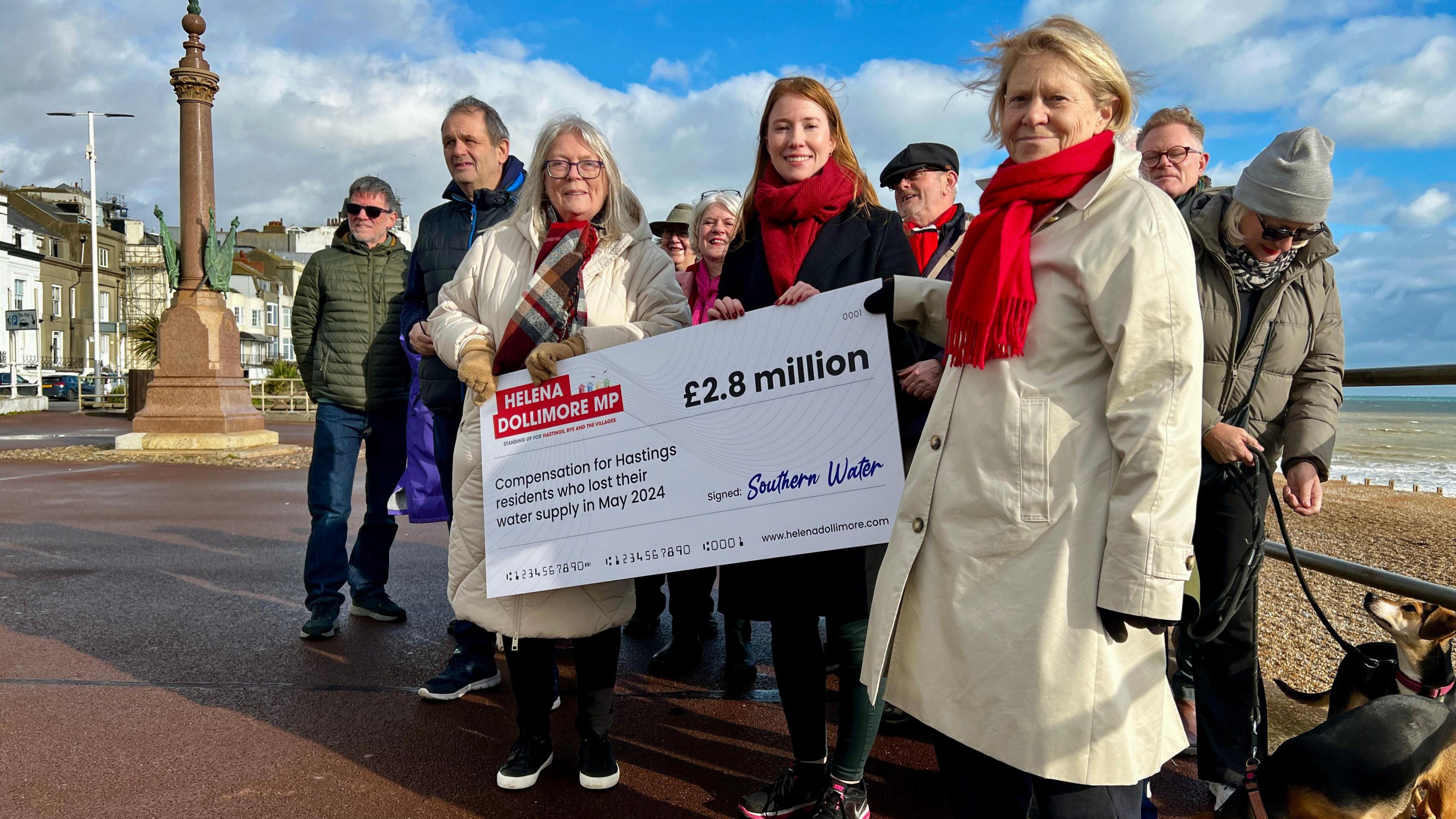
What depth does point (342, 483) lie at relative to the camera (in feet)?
16.9

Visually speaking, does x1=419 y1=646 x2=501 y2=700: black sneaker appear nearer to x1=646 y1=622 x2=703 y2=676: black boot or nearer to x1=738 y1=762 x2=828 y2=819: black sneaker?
x1=646 y1=622 x2=703 y2=676: black boot

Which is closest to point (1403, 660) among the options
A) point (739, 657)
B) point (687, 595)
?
point (739, 657)

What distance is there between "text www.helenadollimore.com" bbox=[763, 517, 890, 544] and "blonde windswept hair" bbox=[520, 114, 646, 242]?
1263 millimetres

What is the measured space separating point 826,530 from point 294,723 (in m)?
2.46

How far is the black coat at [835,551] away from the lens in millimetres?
2832

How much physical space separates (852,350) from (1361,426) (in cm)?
4997

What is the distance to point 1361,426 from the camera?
43562 millimetres

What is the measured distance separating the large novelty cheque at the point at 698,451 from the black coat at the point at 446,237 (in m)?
1.22

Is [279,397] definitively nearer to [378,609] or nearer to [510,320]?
[378,609]

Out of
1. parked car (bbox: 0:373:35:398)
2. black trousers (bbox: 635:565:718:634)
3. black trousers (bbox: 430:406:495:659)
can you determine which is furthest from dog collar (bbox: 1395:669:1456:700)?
parked car (bbox: 0:373:35:398)

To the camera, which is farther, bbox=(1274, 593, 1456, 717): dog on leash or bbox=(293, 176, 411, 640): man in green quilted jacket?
bbox=(293, 176, 411, 640): man in green quilted jacket

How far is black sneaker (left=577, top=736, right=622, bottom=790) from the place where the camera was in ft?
10.5

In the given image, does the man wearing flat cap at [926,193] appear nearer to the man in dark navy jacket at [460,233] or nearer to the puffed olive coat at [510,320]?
the puffed olive coat at [510,320]

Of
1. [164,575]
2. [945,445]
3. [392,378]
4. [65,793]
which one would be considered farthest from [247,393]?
[945,445]
